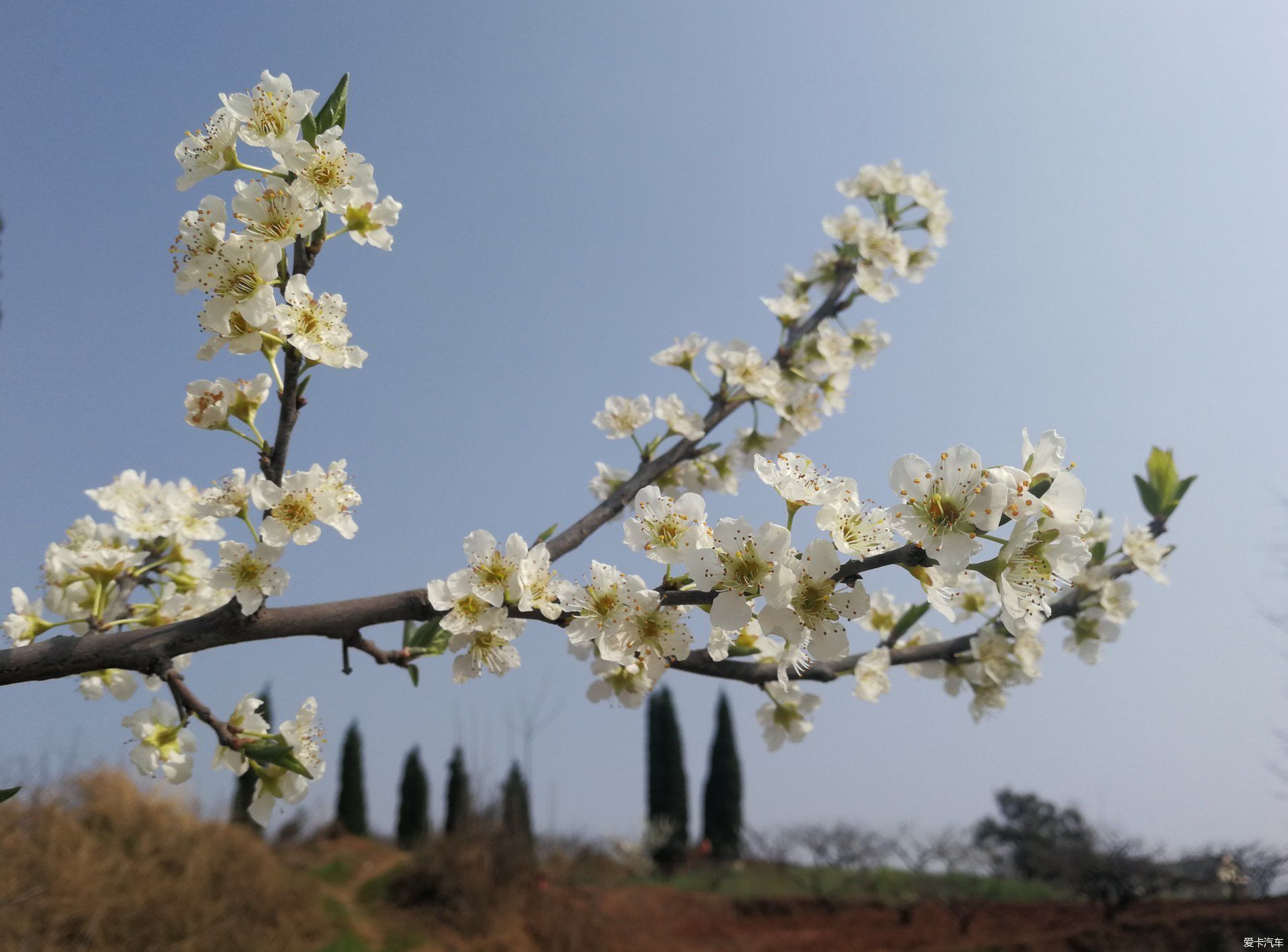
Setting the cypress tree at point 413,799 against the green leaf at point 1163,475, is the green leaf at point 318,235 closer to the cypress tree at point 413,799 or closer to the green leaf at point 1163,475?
the green leaf at point 1163,475

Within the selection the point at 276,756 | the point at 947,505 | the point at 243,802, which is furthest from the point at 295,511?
the point at 243,802

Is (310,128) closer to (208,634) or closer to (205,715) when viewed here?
(208,634)

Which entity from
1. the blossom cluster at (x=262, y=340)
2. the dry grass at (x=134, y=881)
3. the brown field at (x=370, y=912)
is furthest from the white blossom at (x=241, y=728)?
the brown field at (x=370, y=912)

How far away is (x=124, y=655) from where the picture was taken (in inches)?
52.3

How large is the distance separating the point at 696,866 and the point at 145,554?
13199 mm

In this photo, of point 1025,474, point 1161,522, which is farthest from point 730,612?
point 1161,522

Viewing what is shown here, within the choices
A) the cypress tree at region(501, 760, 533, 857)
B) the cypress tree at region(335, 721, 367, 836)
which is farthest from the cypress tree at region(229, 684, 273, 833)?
the cypress tree at region(335, 721, 367, 836)

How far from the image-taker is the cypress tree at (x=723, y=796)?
13.8 m

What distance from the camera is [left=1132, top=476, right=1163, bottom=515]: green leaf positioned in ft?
7.96

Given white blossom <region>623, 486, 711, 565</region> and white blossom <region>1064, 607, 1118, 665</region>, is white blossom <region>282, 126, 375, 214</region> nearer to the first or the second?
white blossom <region>623, 486, 711, 565</region>

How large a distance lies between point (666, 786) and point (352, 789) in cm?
498

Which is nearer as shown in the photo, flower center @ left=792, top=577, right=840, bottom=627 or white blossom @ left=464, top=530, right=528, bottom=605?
flower center @ left=792, top=577, right=840, bottom=627

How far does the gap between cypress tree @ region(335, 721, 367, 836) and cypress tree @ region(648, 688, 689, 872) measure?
4.55 metres

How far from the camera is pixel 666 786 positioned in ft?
45.7
